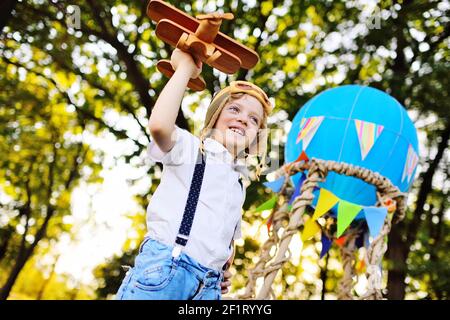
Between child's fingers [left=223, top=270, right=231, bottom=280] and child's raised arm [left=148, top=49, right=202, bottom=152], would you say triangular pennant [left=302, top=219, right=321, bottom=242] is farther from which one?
child's raised arm [left=148, top=49, right=202, bottom=152]

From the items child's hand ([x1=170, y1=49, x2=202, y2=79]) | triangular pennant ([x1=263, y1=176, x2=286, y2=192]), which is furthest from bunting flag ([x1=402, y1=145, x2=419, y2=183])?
child's hand ([x1=170, y1=49, x2=202, y2=79])

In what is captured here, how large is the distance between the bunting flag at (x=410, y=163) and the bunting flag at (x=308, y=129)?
0.93m

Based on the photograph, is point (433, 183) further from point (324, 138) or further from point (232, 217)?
point (232, 217)

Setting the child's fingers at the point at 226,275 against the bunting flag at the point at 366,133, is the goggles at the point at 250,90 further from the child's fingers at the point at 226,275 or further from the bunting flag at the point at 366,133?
the bunting flag at the point at 366,133

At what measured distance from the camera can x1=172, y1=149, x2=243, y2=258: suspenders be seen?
1955mm

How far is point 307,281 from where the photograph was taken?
42.5 feet

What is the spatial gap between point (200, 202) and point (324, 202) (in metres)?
2.87

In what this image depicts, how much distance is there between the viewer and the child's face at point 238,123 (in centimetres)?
232

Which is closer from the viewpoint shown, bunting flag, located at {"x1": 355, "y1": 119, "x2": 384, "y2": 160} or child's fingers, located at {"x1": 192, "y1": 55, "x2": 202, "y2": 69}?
child's fingers, located at {"x1": 192, "y1": 55, "x2": 202, "y2": 69}

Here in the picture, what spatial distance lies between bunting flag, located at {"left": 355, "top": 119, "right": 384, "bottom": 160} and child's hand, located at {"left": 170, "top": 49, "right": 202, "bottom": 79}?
310 centimetres

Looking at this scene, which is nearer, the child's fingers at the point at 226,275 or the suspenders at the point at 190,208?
the suspenders at the point at 190,208

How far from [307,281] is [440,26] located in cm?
699

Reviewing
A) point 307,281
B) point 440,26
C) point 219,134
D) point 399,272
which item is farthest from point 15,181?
point 219,134

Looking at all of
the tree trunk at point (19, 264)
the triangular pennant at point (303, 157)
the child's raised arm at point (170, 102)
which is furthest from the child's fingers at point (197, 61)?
the tree trunk at point (19, 264)
